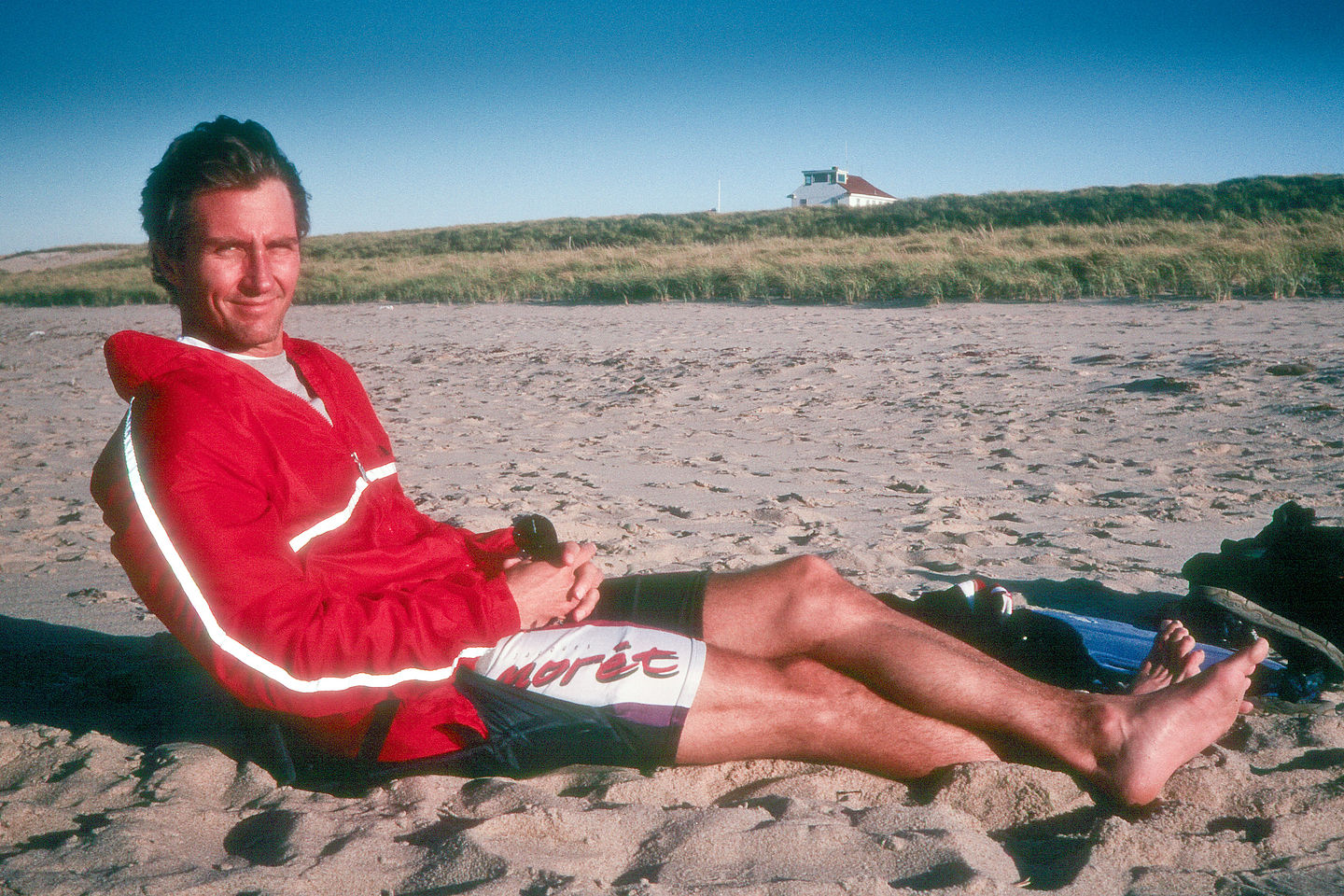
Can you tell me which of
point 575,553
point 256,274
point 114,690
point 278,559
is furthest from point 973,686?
point 114,690

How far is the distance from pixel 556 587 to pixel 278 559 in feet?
1.91

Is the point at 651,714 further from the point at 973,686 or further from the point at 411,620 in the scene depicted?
the point at 973,686

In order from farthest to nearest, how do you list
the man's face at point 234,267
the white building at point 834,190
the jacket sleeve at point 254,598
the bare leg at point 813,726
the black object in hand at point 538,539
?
the white building at point 834,190 → the black object in hand at point 538,539 → the bare leg at point 813,726 → the man's face at point 234,267 → the jacket sleeve at point 254,598

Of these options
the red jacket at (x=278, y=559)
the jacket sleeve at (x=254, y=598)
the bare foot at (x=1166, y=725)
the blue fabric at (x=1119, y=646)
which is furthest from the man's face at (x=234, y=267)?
the blue fabric at (x=1119, y=646)

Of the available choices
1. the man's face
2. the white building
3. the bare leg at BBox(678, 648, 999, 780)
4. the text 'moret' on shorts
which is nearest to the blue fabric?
the bare leg at BBox(678, 648, 999, 780)

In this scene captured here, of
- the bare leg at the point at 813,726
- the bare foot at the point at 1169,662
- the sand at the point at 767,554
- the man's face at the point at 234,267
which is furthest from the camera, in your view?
the bare foot at the point at 1169,662

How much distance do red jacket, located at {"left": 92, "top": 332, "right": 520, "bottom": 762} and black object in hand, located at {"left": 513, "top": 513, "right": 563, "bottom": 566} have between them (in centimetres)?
21

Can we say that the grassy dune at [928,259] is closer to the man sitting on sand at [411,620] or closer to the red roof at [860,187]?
the man sitting on sand at [411,620]

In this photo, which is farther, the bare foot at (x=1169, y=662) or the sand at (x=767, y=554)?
the bare foot at (x=1169, y=662)

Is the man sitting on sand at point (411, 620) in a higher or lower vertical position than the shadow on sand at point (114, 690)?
higher

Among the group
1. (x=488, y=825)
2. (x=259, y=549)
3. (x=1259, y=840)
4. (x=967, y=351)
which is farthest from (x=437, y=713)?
(x=967, y=351)

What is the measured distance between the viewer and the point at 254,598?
155 centimetres

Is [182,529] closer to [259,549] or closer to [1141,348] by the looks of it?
[259,549]

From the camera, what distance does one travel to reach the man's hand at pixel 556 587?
193 cm
